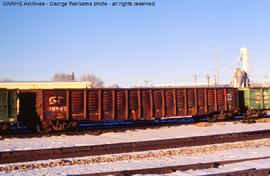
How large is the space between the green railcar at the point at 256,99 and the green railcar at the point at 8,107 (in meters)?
18.5

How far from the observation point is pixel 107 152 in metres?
13.2

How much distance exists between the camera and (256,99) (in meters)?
30.4

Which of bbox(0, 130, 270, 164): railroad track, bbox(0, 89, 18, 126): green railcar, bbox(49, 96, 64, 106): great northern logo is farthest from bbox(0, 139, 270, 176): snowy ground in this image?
bbox(49, 96, 64, 106): great northern logo

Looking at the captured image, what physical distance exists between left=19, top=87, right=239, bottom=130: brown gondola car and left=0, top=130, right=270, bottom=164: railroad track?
8.20 metres

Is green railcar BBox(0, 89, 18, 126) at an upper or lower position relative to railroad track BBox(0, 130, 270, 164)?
upper

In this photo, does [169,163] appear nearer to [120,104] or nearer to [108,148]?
[108,148]

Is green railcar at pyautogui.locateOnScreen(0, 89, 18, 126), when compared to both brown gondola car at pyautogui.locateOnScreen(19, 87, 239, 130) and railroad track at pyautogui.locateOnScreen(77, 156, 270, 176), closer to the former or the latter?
brown gondola car at pyautogui.locateOnScreen(19, 87, 239, 130)

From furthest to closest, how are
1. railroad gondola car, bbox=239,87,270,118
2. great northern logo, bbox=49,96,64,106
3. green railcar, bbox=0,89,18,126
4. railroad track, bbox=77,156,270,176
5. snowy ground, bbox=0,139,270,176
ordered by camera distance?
railroad gondola car, bbox=239,87,270,118, great northern logo, bbox=49,96,64,106, green railcar, bbox=0,89,18,126, snowy ground, bbox=0,139,270,176, railroad track, bbox=77,156,270,176

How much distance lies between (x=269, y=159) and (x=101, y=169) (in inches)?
194

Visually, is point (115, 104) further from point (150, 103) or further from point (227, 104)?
point (227, 104)

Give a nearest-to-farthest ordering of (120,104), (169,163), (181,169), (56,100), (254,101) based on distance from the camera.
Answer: (181,169) → (169,163) → (56,100) → (120,104) → (254,101)

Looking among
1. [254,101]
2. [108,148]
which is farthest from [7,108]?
[254,101]

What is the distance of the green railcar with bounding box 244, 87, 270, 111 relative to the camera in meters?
30.2

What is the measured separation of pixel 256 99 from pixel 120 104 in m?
12.5
